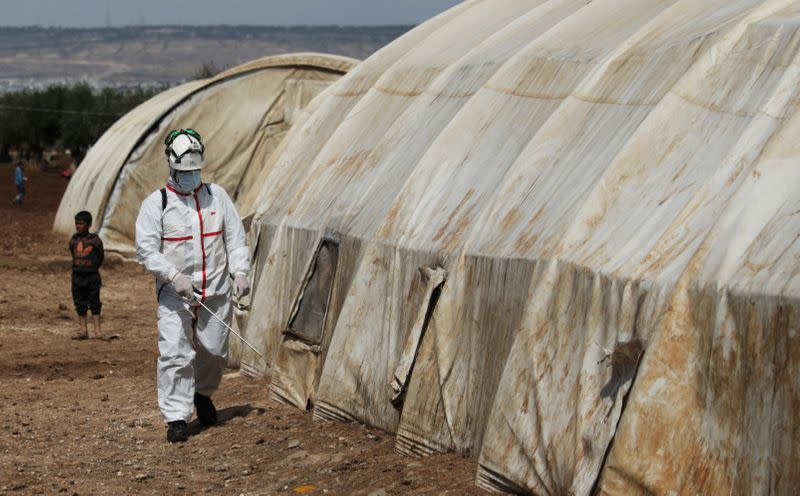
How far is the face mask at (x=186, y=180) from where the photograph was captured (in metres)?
9.47

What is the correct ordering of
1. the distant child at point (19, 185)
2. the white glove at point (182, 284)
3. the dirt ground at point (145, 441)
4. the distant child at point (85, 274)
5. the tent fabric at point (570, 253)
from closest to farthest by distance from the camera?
the tent fabric at point (570, 253)
the dirt ground at point (145, 441)
the white glove at point (182, 284)
the distant child at point (85, 274)
the distant child at point (19, 185)

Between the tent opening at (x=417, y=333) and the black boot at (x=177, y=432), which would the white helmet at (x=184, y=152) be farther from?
the tent opening at (x=417, y=333)

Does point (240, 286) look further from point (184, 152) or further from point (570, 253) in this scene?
point (570, 253)

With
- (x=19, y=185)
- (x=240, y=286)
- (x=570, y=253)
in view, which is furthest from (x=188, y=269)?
(x=19, y=185)

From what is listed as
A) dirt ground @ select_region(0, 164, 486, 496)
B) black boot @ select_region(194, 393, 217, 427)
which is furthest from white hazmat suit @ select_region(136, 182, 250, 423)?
dirt ground @ select_region(0, 164, 486, 496)

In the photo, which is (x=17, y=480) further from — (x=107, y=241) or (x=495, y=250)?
(x=107, y=241)

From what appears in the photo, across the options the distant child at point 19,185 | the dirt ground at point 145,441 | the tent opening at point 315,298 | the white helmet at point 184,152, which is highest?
the white helmet at point 184,152

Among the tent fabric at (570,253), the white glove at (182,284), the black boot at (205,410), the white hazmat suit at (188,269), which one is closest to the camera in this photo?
the tent fabric at (570,253)

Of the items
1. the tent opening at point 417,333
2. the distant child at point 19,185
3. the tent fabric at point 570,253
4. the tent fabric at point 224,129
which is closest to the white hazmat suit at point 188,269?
the tent fabric at point 570,253

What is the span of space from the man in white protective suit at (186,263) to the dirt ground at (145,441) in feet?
1.32

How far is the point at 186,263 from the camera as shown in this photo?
947cm

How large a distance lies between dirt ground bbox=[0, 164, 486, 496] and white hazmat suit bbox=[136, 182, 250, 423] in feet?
1.62

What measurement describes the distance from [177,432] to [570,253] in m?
3.52

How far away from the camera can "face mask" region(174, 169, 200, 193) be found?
9.47 meters
